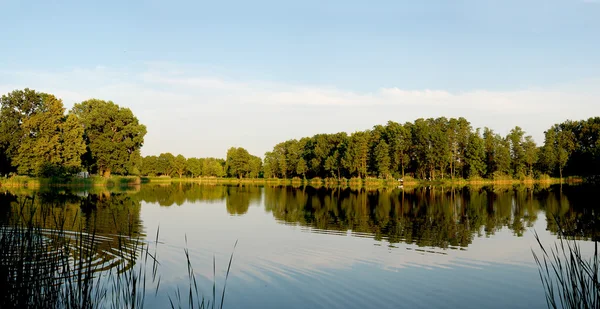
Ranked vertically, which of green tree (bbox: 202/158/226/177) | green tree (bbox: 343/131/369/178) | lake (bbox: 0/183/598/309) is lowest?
lake (bbox: 0/183/598/309)

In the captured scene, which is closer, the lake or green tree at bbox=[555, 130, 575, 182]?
the lake

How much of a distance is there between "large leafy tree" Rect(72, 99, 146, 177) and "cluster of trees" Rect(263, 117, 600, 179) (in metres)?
42.5

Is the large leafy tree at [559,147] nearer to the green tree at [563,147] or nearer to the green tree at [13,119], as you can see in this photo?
the green tree at [563,147]

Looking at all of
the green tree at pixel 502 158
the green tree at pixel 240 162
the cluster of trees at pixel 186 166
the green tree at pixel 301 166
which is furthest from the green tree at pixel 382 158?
the cluster of trees at pixel 186 166

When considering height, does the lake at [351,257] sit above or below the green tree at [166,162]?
below

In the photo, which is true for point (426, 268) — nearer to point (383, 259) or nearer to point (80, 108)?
point (383, 259)

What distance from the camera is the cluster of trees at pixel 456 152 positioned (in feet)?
290

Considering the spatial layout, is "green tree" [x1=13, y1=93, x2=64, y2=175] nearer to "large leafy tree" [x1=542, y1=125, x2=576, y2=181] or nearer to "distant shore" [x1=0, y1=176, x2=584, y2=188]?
"distant shore" [x1=0, y1=176, x2=584, y2=188]

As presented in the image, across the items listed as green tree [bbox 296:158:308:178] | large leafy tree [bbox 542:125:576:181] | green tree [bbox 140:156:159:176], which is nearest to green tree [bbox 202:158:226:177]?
green tree [bbox 140:156:159:176]

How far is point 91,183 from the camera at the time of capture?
188ft

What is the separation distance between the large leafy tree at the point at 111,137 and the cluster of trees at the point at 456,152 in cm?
4255

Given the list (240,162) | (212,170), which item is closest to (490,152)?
(240,162)

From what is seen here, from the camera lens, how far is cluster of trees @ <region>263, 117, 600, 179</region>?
290 ft

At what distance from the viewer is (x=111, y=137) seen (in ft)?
227
